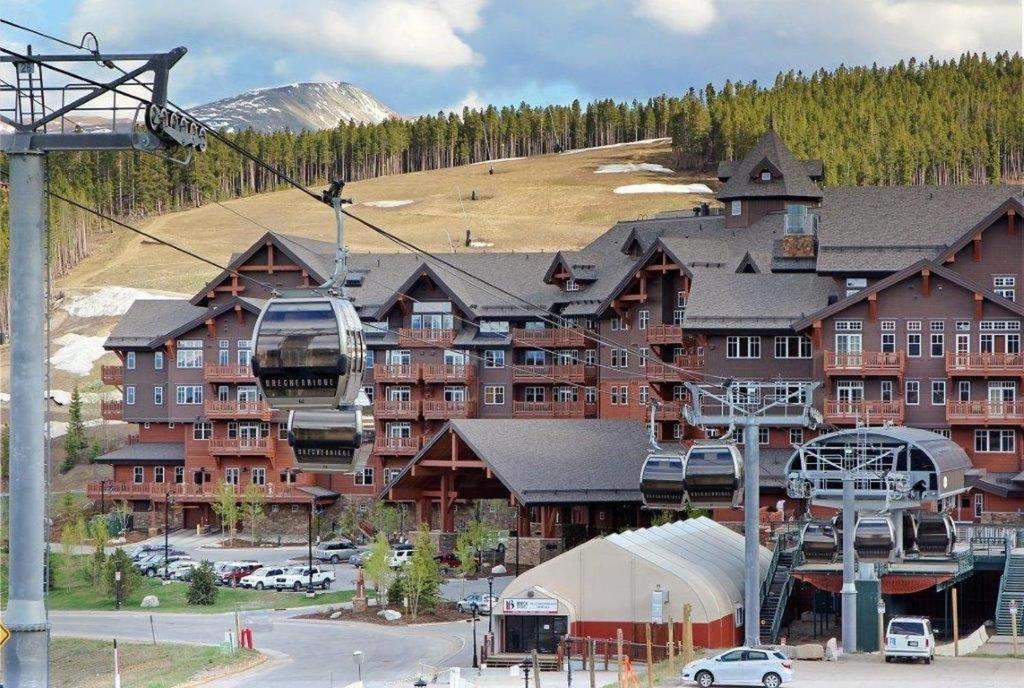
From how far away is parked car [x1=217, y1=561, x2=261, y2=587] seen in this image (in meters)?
83.5

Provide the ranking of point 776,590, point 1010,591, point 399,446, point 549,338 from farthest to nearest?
point 549,338
point 399,446
point 776,590
point 1010,591

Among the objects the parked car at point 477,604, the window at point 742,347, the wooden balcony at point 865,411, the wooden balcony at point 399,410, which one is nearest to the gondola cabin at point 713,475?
the parked car at point 477,604

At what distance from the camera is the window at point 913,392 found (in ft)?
290

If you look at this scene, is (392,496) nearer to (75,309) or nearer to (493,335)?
(493,335)

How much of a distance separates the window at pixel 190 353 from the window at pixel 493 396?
15043 mm

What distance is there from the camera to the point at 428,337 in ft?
337

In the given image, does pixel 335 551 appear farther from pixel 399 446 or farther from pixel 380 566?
pixel 380 566

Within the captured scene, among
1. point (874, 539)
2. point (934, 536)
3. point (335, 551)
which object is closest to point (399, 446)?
point (335, 551)

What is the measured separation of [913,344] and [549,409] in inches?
883

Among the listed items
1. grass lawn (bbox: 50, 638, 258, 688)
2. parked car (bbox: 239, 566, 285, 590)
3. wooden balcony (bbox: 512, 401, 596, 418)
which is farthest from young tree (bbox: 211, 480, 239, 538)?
grass lawn (bbox: 50, 638, 258, 688)

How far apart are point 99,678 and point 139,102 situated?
42624mm

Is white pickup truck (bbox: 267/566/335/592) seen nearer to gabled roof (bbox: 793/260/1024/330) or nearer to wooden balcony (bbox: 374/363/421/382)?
wooden balcony (bbox: 374/363/421/382)

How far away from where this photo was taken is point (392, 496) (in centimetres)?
8825

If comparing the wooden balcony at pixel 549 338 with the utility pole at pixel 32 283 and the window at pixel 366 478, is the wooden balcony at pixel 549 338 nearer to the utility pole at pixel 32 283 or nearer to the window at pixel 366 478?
the window at pixel 366 478
